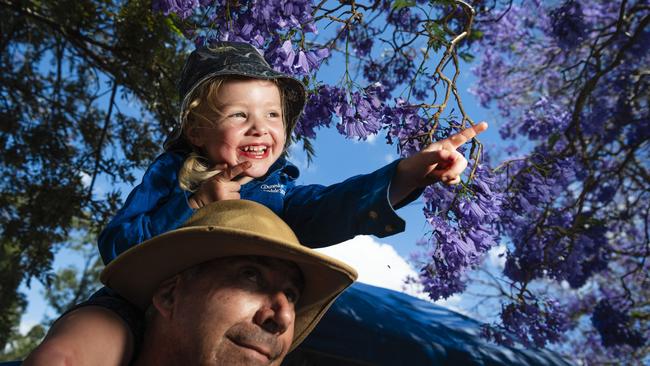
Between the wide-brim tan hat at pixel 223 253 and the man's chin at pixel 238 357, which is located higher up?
the wide-brim tan hat at pixel 223 253

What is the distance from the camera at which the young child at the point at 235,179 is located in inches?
72.4

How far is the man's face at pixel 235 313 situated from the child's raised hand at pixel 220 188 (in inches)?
17.6

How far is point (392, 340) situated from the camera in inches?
210

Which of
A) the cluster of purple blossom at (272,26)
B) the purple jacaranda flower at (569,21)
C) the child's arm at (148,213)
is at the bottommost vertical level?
the child's arm at (148,213)

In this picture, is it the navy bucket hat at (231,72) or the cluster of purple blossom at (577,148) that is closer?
the navy bucket hat at (231,72)

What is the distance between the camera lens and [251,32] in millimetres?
2812

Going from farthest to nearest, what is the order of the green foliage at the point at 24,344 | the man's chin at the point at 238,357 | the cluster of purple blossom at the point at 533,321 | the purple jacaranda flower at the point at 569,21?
1. the green foliage at the point at 24,344
2. the purple jacaranda flower at the point at 569,21
3. the cluster of purple blossom at the point at 533,321
4. the man's chin at the point at 238,357

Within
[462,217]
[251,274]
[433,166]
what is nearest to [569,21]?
[462,217]

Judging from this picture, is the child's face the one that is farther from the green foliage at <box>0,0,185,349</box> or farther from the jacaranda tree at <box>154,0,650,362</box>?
the green foliage at <box>0,0,185,349</box>

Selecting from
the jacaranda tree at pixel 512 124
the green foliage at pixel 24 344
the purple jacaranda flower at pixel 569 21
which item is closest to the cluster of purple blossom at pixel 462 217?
the jacaranda tree at pixel 512 124

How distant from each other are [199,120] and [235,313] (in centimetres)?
90

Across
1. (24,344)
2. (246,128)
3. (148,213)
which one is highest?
(24,344)

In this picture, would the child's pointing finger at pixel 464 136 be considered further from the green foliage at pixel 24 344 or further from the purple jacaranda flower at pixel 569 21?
the green foliage at pixel 24 344

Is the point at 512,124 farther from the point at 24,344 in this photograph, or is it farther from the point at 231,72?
the point at 24,344
